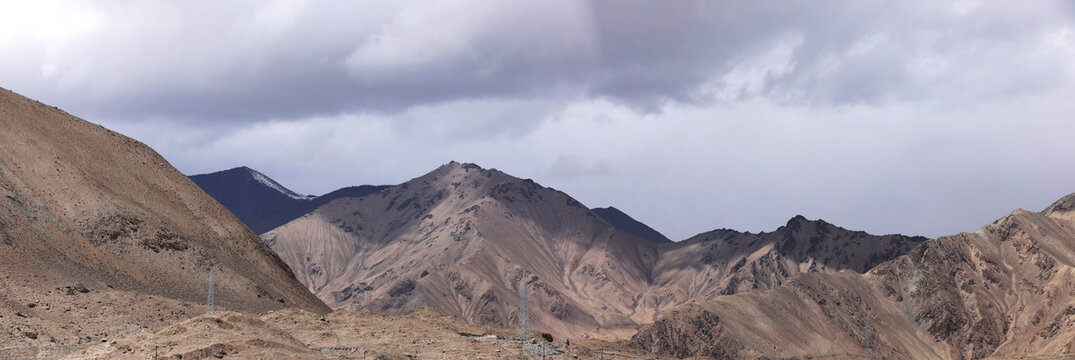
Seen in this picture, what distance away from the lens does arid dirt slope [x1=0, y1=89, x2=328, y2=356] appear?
286 ft

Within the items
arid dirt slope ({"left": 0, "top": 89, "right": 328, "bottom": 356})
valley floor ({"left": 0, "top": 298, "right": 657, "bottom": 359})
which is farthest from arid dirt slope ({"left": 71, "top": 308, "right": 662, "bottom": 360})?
arid dirt slope ({"left": 0, "top": 89, "right": 328, "bottom": 356})

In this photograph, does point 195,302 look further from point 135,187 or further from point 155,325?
point 135,187

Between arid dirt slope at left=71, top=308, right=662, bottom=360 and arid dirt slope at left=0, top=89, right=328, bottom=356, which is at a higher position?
arid dirt slope at left=0, top=89, right=328, bottom=356

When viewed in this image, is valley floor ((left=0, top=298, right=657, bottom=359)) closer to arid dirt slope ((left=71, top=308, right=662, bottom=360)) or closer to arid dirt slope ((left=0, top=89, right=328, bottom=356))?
arid dirt slope ((left=71, top=308, right=662, bottom=360))

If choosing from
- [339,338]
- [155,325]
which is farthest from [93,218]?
[339,338]

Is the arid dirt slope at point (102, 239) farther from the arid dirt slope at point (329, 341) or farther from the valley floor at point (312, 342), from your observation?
Answer: the arid dirt slope at point (329, 341)

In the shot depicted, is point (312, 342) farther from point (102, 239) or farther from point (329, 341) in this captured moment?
point (102, 239)

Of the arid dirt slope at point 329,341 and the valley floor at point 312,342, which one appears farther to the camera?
the valley floor at point 312,342

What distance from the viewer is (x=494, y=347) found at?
92.7m

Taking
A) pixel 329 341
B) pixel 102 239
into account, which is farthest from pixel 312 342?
pixel 102 239

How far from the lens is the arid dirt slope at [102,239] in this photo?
87250 mm

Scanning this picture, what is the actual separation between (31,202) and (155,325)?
26173 millimetres

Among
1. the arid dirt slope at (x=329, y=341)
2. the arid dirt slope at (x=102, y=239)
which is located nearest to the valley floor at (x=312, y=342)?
the arid dirt slope at (x=329, y=341)

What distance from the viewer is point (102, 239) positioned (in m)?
107
